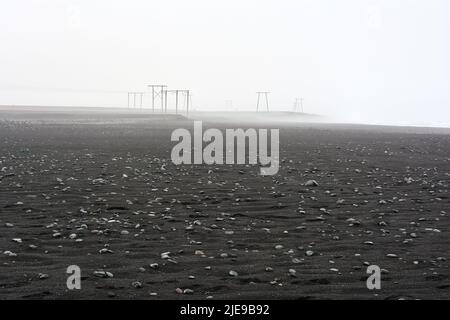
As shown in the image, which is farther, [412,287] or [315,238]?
[315,238]

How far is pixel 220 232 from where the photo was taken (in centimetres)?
1111

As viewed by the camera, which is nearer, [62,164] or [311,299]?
[311,299]

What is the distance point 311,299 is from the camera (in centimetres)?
740

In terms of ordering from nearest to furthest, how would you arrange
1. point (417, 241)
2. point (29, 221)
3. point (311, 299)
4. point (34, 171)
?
point (311, 299) → point (417, 241) → point (29, 221) → point (34, 171)

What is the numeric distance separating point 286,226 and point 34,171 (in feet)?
36.9

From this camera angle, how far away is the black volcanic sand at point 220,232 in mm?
7977

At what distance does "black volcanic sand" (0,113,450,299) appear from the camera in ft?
26.2

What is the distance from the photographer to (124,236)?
10.7 m

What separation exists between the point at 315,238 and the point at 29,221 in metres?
6.42

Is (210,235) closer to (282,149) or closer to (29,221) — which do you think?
(29,221)

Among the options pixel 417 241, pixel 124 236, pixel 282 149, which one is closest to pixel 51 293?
pixel 124 236
